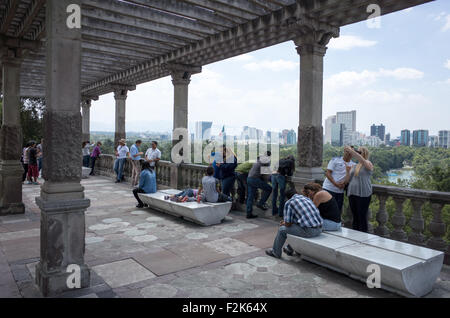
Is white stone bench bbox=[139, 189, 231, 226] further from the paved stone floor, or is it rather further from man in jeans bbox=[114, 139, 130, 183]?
man in jeans bbox=[114, 139, 130, 183]

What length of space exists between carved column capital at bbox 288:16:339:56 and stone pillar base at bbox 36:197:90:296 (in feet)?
16.4

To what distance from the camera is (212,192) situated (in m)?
7.10

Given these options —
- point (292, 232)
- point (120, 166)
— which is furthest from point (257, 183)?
point (120, 166)

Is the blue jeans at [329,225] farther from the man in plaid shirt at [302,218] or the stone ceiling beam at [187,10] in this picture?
the stone ceiling beam at [187,10]

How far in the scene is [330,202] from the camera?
4.95 m

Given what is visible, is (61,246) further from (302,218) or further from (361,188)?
(361,188)

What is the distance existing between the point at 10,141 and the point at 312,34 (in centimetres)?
704

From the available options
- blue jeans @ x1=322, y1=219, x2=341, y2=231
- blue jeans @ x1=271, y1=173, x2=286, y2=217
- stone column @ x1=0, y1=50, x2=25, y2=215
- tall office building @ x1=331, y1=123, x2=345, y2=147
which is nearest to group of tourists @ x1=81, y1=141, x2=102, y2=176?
stone column @ x1=0, y1=50, x2=25, y2=215

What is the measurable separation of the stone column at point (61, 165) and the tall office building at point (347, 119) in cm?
6251

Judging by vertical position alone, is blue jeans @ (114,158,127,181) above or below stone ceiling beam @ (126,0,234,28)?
below

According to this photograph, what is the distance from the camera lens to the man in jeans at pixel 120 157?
43.7ft

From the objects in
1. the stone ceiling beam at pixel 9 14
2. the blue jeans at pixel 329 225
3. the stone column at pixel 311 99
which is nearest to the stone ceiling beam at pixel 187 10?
the stone column at pixel 311 99

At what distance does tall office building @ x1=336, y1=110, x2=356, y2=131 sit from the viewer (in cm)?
6300
